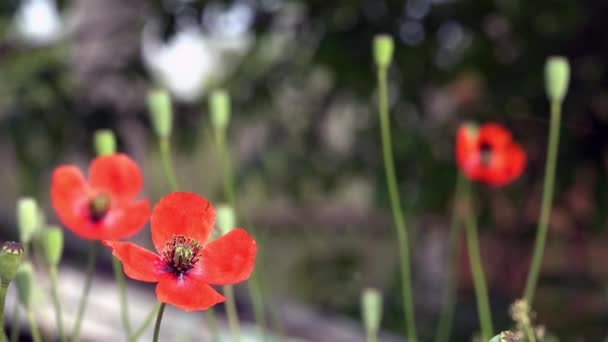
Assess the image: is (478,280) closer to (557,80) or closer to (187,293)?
(557,80)

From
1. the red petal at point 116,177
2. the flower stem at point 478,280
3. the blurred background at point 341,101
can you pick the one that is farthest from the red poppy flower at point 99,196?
the blurred background at point 341,101

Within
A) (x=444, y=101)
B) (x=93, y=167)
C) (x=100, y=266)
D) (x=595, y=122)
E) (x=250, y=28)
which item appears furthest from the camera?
(x=444, y=101)

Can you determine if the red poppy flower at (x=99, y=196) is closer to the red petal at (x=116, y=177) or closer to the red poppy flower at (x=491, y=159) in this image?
the red petal at (x=116, y=177)

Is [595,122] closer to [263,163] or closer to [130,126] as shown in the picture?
[263,163]

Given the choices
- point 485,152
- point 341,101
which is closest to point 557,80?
point 485,152

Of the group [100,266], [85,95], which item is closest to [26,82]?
[85,95]

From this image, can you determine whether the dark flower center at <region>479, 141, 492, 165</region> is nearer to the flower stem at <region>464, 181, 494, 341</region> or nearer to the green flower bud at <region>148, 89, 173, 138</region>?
the flower stem at <region>464, 181, 494, 341</region>
